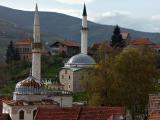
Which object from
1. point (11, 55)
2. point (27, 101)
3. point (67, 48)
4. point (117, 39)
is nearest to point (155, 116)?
point (27, 101)

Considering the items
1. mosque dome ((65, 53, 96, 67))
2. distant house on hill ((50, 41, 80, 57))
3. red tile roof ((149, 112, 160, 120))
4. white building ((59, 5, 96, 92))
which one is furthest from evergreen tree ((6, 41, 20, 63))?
red tile roof ((149, 112, 160, 120))

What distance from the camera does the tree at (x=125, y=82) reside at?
1567 inches

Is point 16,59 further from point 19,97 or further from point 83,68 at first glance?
point 19,97

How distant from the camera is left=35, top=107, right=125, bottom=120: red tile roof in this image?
28375mm

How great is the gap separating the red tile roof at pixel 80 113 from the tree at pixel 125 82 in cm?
1054

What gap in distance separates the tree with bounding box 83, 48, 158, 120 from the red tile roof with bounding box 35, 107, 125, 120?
10.5m

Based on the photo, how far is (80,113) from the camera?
28.9 m

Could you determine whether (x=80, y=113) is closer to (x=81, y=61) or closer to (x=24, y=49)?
(x=81, y=61)

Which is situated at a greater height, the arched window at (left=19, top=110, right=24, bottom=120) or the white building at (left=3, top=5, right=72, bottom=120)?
the white building at (left=3, top=5, right=72, bottom=120)

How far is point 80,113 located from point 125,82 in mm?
12198

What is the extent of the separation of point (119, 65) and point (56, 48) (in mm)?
57872

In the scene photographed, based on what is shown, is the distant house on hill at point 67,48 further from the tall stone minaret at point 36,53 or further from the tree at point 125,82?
the tree at point 125,82

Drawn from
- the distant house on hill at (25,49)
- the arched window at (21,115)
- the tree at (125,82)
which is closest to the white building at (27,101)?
the arched window at (21,115)

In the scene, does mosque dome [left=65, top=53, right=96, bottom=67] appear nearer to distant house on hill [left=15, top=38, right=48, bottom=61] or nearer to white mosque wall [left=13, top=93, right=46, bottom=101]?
distant house on hill [left=15, top=38, right=48, bottom=61]
